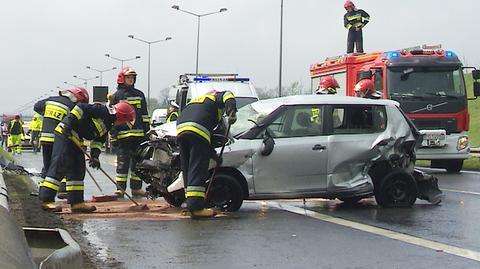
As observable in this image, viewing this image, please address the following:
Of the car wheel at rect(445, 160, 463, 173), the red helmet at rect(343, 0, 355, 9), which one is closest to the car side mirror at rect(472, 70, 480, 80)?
the car wheel at rect(445, 160, 463, 173)

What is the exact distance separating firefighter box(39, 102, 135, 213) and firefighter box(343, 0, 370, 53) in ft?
33.2

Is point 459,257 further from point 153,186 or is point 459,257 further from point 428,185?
point 153,186

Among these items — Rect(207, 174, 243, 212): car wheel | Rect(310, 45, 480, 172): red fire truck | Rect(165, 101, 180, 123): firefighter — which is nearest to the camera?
Rect(207, 174, 243, 212): car wheel

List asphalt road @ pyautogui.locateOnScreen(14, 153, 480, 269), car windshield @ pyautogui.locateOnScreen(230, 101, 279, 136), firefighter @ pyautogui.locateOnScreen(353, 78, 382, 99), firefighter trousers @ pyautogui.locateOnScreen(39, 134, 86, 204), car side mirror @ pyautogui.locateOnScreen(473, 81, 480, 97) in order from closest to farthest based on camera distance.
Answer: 1. asphalt road @ pyautogui.locateOnScreen(14, 153, 480, 269)
2. firefighter trousers @ pyautogui.locateOnScreen(39, 134, 86, 204)
3. car windshield @ pyautogui.locateOnScreen(230, 101, 279, 136)
4. firefighter @ pyautogui.locateOnScreen(353, 78, 382, 99)
5. car side mirror @ pyautogui.locateOnScreen(473, 81, 480, 97)

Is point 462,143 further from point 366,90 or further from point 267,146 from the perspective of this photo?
point 267,146

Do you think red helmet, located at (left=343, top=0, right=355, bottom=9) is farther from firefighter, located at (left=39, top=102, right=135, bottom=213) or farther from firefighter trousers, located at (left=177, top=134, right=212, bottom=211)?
firefighter trousers, located at (left=177, top=134, right=212, bottom=211)

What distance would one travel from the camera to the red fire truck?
46.6 ft

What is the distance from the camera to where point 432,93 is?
14.2 metres

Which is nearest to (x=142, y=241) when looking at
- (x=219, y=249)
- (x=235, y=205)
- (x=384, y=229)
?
(x=219, y=249)

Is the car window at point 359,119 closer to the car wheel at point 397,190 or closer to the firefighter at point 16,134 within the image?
the car wheel at point 397,190

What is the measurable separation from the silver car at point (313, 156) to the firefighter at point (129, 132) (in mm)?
1628

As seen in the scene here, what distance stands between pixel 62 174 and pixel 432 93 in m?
8.82

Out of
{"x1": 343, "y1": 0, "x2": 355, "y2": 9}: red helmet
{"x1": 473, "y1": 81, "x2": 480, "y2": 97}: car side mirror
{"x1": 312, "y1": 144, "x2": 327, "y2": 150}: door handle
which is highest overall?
{"x1": 343, "y1": 0, "x2": 355, "y2": 9}: red helmet

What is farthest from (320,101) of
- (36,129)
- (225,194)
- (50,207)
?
(36,129)
